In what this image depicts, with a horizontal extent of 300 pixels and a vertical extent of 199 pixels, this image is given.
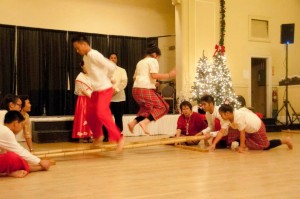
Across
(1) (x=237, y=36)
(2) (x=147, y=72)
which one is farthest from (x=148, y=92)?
(1) (x=237, y=36)

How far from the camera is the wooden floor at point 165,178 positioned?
2.60m

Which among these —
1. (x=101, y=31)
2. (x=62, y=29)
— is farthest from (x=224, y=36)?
(x=62, y=29)

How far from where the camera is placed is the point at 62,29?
9.59m

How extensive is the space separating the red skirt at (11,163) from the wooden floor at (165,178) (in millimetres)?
98

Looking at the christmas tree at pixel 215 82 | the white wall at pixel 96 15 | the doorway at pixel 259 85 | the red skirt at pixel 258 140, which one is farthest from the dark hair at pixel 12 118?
the doorway at pixel 259 85

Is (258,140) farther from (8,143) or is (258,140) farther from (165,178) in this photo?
(8,143)

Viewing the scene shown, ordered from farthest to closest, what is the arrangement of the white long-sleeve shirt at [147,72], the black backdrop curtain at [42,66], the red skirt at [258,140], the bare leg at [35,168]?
1. the black backdrop curtain at [42,66]
2. the red skirt at [258,140]
3. the white long-sleeve shirt at [147,72]
4. the bare leg at [35,168]

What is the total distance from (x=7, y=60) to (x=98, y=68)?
17.6ft

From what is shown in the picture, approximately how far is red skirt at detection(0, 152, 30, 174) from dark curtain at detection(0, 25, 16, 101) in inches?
231

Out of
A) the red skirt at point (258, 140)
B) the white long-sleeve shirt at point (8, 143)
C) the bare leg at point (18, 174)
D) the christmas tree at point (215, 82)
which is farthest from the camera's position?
the christmas tree at point (215, 82)

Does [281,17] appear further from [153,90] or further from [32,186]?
[32,186]

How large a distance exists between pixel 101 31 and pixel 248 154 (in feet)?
21.3

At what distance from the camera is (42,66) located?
9.30 metres

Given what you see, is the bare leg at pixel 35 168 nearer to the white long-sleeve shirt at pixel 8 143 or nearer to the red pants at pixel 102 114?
the white long-sleeve shirt at pixel 8 143
